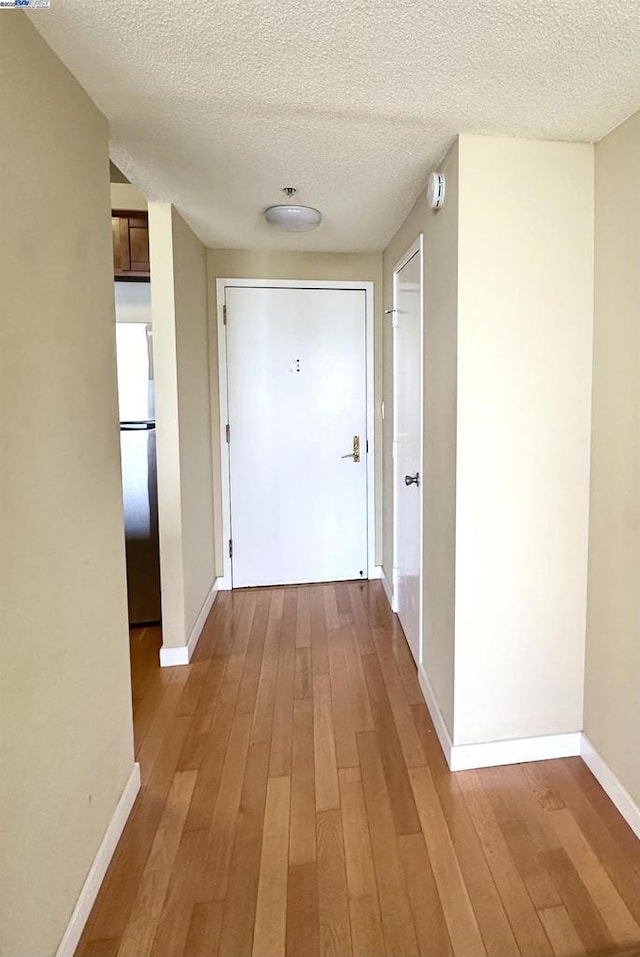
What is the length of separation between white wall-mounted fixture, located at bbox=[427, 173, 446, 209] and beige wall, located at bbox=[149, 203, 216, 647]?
4.02ft

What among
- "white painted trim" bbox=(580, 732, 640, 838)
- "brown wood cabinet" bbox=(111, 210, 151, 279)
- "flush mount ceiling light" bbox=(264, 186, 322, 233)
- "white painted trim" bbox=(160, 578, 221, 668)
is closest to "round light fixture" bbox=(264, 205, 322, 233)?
"flush mount ceiling light" bbox=(264, 186, 322, 233)

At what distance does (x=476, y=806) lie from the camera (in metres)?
1.66

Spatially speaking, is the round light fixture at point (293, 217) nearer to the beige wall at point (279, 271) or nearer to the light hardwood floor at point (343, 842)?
the beige wall at point (279, 271)

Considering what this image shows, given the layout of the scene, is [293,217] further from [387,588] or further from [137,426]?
[387,588]

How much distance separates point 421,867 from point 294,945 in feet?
1.37

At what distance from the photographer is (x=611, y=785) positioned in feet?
5.51

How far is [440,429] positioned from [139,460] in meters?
1.75

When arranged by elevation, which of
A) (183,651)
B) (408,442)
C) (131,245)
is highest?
(131,245)

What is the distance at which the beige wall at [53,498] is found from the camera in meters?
1.02

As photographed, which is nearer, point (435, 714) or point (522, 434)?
point (522, 434)

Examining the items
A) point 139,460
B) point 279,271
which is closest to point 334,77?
point 279,271

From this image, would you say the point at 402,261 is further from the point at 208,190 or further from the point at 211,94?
the point at 211,94

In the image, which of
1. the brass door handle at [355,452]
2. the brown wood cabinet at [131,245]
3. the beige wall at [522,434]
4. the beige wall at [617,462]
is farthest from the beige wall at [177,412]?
the beige wall at [617,462]

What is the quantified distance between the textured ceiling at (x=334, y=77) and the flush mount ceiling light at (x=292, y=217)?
11.5 inches
